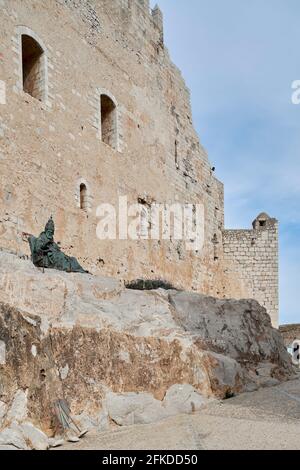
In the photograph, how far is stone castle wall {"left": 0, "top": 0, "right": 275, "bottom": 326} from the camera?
10.3m

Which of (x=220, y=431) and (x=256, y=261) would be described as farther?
(x=256, y=261)

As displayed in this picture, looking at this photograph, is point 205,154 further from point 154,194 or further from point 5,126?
point 5,126

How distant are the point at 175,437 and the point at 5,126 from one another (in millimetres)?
6407

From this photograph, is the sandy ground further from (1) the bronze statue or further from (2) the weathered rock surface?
(1) the bronze statue

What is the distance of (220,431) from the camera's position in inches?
215

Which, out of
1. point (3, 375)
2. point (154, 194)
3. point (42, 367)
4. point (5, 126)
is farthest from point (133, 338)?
point (154, 194)

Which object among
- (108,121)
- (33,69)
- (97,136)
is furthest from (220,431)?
(108,121)

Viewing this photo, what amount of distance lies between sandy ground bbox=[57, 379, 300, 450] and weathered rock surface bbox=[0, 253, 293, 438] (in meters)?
0.26

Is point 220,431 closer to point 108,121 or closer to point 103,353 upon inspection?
point 103,353

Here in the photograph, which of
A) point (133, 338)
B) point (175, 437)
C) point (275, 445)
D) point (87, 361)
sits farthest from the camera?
point (133, 338)

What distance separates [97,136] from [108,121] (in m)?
1.19

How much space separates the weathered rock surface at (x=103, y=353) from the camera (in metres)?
5.38

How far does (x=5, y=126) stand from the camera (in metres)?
9.96

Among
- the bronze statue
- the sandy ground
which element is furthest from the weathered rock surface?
the bronze statue
